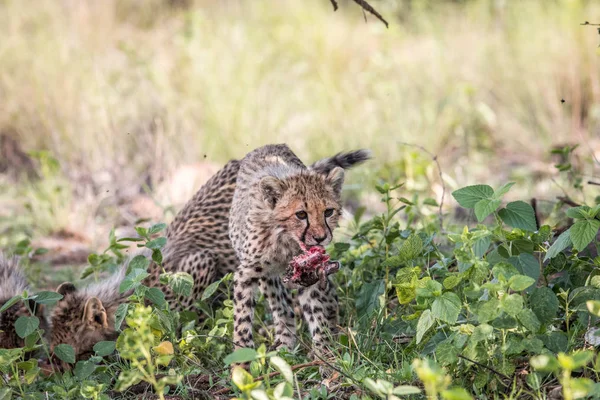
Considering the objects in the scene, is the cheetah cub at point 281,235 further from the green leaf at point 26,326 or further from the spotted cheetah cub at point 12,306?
the spotted cheetah cub at point 12,306

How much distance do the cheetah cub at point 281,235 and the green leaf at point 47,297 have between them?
0.77m

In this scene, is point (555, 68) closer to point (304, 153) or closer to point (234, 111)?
point (304, 153)

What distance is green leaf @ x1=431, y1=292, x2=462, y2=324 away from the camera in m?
2.82

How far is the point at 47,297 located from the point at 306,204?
1070 millimetres

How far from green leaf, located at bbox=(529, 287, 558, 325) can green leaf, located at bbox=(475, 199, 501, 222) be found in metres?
0.33

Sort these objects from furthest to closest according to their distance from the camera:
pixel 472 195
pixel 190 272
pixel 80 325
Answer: pixel 190 272
pixel 80 325
pixel 472 195

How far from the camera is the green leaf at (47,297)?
11.1ft

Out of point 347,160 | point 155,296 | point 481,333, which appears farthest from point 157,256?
point 481,333

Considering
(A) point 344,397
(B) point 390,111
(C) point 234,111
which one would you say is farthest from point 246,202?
(B) point 390,111

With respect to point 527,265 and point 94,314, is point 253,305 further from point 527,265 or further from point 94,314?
point 527,265

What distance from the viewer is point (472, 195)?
10.0ft

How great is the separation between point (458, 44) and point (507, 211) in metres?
6.81

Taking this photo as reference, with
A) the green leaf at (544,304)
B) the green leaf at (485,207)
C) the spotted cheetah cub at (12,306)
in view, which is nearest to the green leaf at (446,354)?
the green leaf at (544,304)

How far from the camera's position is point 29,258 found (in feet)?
18.1
